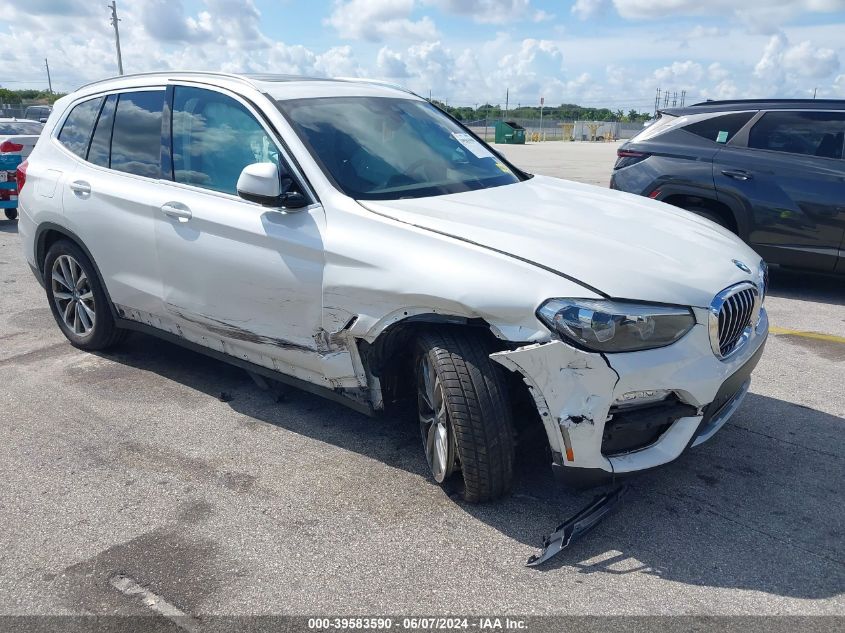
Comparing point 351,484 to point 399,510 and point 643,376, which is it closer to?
point 399,510

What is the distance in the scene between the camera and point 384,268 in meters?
3.20

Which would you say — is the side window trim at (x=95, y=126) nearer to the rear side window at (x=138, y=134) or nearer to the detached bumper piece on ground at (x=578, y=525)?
the rear side window at (x=138, y=134)

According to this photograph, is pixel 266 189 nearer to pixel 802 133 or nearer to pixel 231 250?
pixel 231 250

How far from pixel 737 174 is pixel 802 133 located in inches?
26.9

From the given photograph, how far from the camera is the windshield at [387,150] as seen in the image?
3.66 metres

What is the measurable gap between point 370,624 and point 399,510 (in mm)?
721

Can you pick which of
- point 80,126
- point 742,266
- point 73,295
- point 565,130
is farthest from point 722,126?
point 565,130

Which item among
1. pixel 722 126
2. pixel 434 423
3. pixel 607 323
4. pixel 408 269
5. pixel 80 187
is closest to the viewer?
pixel 607 323

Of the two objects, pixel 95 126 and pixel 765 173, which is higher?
pixel 95 126

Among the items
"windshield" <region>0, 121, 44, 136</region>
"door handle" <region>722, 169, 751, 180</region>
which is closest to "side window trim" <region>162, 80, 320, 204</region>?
"door handle" <region>722, 169, 751, 180</region>

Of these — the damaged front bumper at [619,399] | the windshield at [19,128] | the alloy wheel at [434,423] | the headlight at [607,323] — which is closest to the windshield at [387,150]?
the alloy wheel at [434,423]

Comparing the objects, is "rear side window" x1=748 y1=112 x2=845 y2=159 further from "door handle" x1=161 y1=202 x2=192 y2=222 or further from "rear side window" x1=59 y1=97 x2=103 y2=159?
"rear side window" x1=59 y1=97 x2=103 y2=159

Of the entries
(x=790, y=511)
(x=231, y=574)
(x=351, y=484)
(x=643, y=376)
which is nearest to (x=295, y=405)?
(x=351, y=484)

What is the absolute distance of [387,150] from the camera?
3.93m
